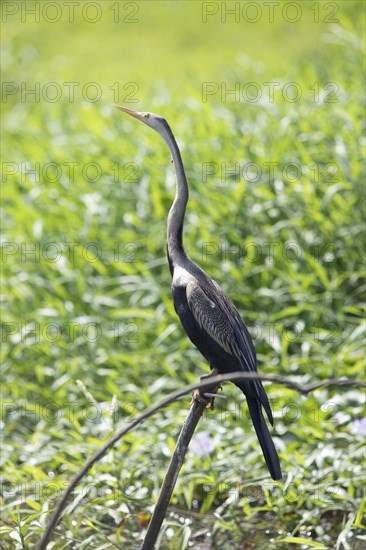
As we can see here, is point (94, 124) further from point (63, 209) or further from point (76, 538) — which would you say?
point (76, 538)

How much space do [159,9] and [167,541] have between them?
24.2 ft

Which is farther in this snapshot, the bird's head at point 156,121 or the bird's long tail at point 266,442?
the bird's head at point 156,121

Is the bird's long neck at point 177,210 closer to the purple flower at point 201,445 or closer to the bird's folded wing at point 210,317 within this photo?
the bird's folded wing at point 210,317

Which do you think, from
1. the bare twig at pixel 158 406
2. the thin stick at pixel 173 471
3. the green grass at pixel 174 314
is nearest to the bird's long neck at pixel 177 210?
the thin stick at pixel 173 471

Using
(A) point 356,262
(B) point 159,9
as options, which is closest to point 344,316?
(A) point 356,262

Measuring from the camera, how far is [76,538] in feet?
10.1

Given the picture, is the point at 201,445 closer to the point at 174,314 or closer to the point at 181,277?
the point at 174,314

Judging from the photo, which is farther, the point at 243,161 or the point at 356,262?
the point at 243,161

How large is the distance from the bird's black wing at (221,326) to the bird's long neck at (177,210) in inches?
3.4

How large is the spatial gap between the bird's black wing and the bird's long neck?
0.09 meters

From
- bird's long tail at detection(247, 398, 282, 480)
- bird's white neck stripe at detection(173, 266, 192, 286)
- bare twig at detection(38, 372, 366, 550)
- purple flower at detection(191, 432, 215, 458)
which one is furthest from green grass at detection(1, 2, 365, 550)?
bare twig at detection(38, 372, 366, 550)

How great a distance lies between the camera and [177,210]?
7.30 ft

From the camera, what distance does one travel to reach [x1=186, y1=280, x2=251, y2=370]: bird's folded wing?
2.27m

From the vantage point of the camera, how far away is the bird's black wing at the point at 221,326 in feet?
7.43
